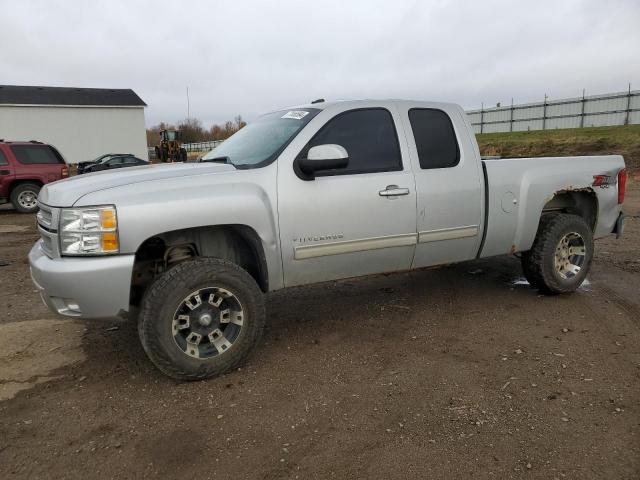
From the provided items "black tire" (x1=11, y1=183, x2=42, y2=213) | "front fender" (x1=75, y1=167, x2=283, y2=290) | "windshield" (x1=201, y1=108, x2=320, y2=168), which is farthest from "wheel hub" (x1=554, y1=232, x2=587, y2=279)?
"black tire" (x1=11, y1=183, x2=42, y2=213)

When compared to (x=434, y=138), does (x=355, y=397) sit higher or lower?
lower

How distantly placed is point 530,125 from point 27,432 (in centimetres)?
3371

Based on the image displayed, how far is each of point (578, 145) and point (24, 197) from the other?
21.7 m

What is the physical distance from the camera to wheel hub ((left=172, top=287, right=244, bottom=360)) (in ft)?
11.1

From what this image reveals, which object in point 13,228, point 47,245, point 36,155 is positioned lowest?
point 13,228

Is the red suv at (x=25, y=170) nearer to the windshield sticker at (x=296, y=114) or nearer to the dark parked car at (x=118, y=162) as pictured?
the dark parked car at (x=118, y=162)

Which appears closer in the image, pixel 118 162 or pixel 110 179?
pixel 110 179

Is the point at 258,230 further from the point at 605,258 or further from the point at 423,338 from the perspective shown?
the point at 605,258

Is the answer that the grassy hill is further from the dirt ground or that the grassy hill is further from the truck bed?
the dirt ground

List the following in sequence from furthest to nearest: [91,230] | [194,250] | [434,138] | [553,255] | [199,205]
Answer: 1. [553,255]
2. [434,138]
3. [194,250]
4. [199,205]
5. [91,230]

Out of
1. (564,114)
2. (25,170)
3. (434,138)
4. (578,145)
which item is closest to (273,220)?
(434,138)

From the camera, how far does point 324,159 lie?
3.58 meters

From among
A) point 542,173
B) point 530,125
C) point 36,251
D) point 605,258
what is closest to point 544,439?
point 542,173

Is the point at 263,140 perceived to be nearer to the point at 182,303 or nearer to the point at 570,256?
the point at 182,303
